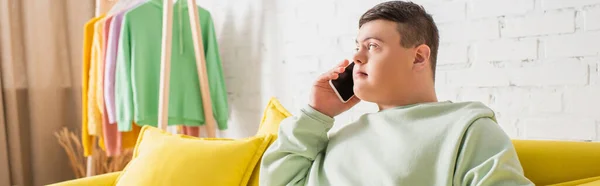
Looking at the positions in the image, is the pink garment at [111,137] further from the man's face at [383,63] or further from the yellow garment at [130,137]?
the man's face at [383,63]

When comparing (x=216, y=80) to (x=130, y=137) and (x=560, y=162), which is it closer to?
(x=130, y=137)

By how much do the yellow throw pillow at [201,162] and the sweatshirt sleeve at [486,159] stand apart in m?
0.61

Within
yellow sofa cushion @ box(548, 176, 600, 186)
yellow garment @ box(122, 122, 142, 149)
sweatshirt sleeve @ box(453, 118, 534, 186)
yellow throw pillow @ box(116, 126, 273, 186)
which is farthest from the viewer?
yellow garment @ box(122, 122, 142, 149)

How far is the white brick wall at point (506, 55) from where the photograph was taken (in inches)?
60.6

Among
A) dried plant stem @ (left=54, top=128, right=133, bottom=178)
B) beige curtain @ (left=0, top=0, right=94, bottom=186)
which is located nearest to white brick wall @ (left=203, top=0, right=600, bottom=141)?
dried plant stem @ (left=54, top=128, right=133, bottom=178)

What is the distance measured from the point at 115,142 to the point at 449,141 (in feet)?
5.90

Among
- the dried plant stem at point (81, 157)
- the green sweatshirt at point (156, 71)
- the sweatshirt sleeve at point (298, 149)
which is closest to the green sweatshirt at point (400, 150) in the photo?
the sweatshirt sleeve at point (298, 149)

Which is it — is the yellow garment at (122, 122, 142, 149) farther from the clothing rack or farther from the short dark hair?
the short dark hair

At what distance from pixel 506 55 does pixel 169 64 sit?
4.09 feet

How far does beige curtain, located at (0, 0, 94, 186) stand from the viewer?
271cm

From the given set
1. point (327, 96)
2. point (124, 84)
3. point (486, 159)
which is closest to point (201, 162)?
point (327, 96)

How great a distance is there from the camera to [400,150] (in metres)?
1.10

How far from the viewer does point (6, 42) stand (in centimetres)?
270

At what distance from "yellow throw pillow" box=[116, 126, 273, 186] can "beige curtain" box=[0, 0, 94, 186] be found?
145cm
